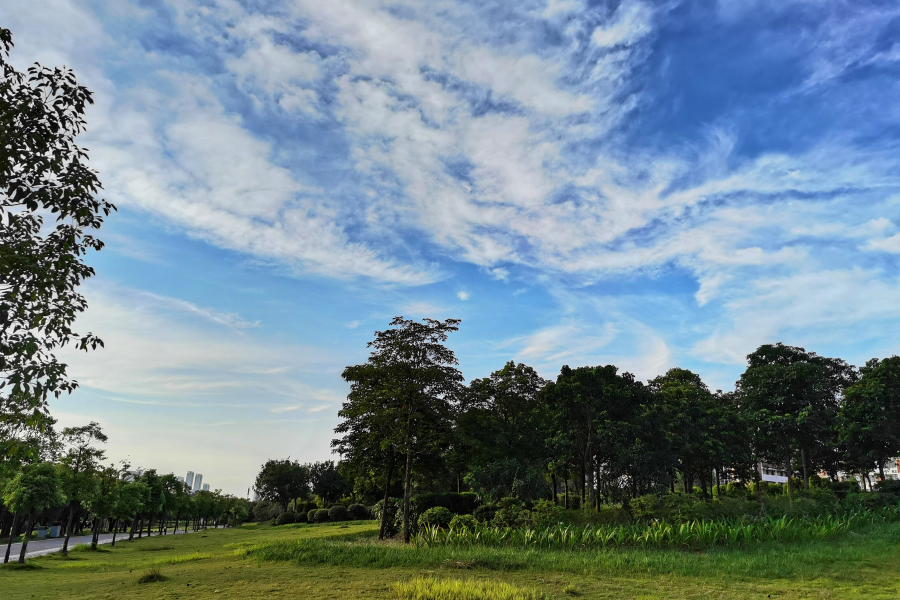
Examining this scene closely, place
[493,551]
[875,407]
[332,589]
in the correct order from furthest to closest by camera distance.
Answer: [875,407] → [493,551] → [332,589]

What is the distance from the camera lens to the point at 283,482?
74.5 metres

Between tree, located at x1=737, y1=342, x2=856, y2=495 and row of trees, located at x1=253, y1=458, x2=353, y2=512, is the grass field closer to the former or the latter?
tree, located at x1=737, y1=342, x2=856, y2=495

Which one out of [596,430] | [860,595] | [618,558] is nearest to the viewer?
[860,595]

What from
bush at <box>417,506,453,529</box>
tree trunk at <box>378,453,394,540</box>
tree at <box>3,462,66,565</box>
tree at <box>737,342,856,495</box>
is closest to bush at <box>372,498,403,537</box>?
tree trunk at <box>378,453,394,540</box>

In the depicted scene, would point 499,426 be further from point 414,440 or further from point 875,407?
point 875,407

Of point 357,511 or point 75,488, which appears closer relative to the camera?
point 75,488

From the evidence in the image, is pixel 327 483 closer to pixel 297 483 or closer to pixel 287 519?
pixel 297 483

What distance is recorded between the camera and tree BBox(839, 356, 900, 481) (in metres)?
28.3

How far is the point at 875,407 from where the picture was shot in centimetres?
2839

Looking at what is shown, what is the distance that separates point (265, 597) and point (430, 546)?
807 centimetres

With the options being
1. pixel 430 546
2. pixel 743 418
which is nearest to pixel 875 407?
pixel 743 418

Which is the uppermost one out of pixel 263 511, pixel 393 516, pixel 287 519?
pixel 393 516

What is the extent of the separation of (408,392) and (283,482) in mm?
61251

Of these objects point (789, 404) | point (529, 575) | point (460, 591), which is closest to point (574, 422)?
point (789, 404)
